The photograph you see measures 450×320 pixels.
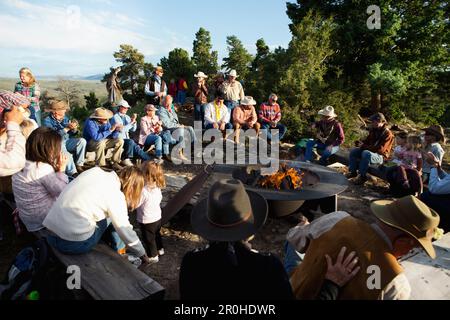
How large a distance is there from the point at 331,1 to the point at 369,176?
32.2ft

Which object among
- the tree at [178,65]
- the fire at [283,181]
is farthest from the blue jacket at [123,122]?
the tree at [178,65]

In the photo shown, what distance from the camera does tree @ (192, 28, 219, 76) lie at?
14805mm

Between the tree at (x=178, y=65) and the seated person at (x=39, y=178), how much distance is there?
11126 mm

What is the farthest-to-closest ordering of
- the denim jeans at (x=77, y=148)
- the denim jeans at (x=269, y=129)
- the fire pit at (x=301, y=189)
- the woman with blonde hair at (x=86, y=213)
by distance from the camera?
the denim jeans at (x=269, y=129)
the denim jeans at (x=77, y=148)
the fire pit at (x=301, y=189)
the woman with blonde hair at (x=86, y=213)

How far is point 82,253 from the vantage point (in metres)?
2.93

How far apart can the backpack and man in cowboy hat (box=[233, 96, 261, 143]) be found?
6.01 m

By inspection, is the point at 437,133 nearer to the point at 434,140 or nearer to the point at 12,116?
the point at 434,140

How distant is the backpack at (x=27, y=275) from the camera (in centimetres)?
242

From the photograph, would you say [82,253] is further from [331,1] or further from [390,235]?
[331,1]

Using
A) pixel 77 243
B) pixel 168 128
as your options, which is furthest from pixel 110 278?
pixel 168 128

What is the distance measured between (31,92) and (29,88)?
0.09 metres

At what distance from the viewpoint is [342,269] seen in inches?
77.5

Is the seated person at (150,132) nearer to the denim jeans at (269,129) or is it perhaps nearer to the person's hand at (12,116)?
the denim jeans at (269,129)
